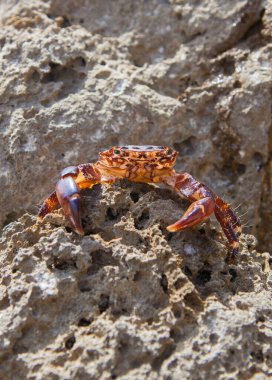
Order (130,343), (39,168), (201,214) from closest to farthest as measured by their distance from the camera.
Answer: (130,343), (201,214), (39,168)

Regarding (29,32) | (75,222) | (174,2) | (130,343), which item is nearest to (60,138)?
(29,32)

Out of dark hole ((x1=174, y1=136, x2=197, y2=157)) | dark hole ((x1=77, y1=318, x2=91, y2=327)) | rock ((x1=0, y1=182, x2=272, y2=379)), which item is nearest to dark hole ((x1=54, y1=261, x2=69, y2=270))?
rock ((x1=0, y1=182, x2=272, y2=379))

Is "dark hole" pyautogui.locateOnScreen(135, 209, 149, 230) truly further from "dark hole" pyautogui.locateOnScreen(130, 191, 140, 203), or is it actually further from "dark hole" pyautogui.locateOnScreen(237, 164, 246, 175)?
"dark hole" pyautogui.locateOnScreen(237, 164, 246, 175)

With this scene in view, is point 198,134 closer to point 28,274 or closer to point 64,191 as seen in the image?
point 64,191

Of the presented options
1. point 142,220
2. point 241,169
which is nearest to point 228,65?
point 241,169

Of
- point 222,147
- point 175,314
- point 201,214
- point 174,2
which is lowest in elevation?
point 222,147

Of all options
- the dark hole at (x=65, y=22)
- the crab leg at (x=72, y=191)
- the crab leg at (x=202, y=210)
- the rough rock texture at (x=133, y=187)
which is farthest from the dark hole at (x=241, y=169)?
the dark hole at (x=65, y=22)

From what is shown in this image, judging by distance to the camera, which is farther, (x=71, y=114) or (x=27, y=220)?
(x=71, y=114)

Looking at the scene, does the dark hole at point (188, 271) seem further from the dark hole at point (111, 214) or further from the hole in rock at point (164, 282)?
the dark hole at point (111, 214)
